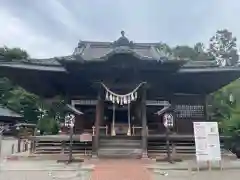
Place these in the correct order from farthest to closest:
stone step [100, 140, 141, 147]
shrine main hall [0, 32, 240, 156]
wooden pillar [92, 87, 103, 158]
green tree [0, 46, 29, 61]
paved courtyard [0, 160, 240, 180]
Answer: green tree [0, 46, 29, 61] < stone step [100, 140, 141, 147] < shrine main hall [0, 32, 240, 156] < wooden pillar [92, 87, 103, 158] < paved courtyard [0, 160, 240, 180]

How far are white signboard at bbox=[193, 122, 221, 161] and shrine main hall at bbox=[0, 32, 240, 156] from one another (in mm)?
3373

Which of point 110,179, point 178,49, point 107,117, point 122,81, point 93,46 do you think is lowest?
point 110,179

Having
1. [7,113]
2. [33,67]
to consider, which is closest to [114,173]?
[33,67]

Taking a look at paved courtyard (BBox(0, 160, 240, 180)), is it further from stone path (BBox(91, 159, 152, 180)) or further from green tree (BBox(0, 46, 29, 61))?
green tree (BBox(0, 46, 29, 61))

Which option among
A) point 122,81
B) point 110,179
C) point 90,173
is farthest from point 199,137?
point 122,81

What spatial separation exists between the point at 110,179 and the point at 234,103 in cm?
1276

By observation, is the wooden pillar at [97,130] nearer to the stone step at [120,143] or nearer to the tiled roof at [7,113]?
the stone step at [120,143]

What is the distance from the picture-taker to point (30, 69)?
12.9 m

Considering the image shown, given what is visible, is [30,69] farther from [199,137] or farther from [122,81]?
[199,137]

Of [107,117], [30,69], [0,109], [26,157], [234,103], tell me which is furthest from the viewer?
[0,109]

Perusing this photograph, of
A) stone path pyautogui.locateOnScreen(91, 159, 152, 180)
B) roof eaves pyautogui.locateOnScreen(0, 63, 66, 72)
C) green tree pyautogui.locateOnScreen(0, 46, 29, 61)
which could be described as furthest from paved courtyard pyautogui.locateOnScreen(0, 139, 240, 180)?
green tree pyautogui.locateOnScreen(0, 46, 29, 61)

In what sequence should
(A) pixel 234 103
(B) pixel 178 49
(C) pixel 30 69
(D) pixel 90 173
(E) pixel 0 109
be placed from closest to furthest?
(D) pixel 90 173, (C) pixel 30 69, (A) pixel 234 103, (E) pixel 0 109, (B) pixel 178 49

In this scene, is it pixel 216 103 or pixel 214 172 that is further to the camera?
pixel 216 103

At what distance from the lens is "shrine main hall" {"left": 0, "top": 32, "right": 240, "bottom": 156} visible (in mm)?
11844
